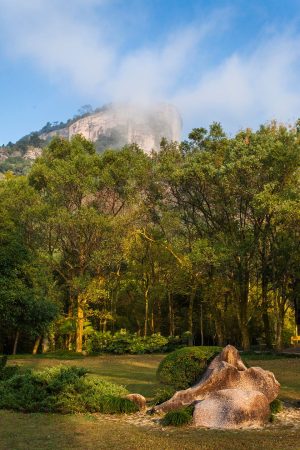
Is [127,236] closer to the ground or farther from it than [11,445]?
farther from it

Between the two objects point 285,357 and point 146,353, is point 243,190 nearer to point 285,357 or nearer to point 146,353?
point 285,357

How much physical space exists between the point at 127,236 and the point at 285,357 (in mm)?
13135

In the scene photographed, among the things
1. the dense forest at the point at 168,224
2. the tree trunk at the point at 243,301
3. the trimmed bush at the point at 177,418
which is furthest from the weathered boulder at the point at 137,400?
the tree trunk at the point at 243,301

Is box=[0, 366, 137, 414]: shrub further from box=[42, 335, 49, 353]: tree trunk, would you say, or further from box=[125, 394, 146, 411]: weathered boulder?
box=[42, 335, 49, 353]: tree trunk

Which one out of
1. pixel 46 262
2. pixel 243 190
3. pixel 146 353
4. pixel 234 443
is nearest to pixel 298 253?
pixel 243 190

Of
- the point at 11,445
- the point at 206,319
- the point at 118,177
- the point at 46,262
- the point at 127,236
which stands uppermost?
the point at 118,177

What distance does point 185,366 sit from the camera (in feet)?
42.2

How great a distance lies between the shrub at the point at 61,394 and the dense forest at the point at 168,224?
12.7m

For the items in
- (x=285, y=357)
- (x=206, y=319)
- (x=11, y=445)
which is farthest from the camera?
(x=206, y=319)

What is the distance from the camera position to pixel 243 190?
90.5 feet

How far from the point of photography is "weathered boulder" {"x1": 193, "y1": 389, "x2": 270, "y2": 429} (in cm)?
1005

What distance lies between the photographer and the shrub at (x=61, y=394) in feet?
37.8

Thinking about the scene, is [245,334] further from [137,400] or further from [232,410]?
[232,410]

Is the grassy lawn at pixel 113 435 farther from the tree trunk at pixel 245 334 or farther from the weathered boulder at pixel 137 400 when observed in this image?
the tree trunk at pixel 245 334
